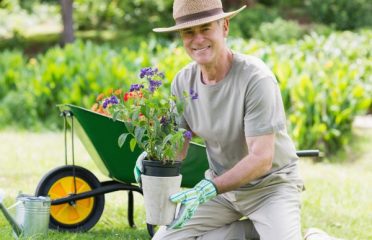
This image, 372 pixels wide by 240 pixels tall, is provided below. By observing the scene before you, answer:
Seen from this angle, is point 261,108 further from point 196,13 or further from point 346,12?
point 346,12

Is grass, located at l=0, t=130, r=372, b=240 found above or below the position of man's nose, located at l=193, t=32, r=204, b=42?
below

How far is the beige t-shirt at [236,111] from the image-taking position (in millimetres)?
3361

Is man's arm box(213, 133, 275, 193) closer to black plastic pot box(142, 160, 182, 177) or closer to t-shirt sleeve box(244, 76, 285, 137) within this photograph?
t-shirt sleeve box(244, 76, 285, 137)

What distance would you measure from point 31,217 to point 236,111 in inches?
46.7

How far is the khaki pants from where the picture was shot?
11.6 ft

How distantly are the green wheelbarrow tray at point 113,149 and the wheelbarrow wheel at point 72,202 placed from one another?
0.14 m

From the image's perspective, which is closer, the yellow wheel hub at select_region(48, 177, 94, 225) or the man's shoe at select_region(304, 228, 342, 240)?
the man's shoe at select_region(304, 228, 342, 240)

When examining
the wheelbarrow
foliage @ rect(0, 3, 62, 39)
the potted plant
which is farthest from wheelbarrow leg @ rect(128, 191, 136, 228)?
foliage @ rect(0, 3, 62, 39)

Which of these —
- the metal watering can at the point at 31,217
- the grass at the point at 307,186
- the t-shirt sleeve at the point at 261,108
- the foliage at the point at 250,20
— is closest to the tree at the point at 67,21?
the foliage at the point at 250,20

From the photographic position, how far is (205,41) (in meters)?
3.38

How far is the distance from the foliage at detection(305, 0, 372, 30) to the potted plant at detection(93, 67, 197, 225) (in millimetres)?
11905

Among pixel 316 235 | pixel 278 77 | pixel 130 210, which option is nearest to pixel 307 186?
pixel 278 77

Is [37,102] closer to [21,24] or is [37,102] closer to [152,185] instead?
[152,185]

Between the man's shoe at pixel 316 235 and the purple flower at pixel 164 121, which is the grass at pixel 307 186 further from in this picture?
the purple flower at pixel 164 121
